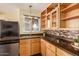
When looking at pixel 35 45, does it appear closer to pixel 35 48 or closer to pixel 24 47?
pixel 35 48

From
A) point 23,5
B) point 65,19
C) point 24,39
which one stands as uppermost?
point 23,5

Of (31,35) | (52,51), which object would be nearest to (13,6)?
(31,35)

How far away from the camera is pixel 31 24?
1459mm

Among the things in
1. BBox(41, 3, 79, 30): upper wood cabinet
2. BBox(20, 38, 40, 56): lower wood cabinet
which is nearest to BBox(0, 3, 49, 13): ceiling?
BBox(41, 3, 79, 30): upper wood cabinet

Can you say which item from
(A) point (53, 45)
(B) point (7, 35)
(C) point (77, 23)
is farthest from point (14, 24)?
(C) point (77, 23)

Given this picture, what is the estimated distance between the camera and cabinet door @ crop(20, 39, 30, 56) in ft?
4.65

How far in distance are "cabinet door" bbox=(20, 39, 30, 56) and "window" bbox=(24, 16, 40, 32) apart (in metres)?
0.19

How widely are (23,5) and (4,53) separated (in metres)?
0.71

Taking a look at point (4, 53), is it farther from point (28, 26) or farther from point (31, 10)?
point (31, 10)

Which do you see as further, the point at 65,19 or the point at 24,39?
the point at 65,19

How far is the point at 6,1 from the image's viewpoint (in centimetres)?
131

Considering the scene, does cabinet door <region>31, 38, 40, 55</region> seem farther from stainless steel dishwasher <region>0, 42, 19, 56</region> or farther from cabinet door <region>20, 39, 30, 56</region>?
stainless steel dishwasher <region>0, 42, 19, 56</region>

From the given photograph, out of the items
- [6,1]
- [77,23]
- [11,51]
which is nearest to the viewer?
[6,1]

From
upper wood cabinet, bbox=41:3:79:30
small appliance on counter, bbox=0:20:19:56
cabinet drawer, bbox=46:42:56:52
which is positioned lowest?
cabinet drawer, bbox=46:42:56:52
